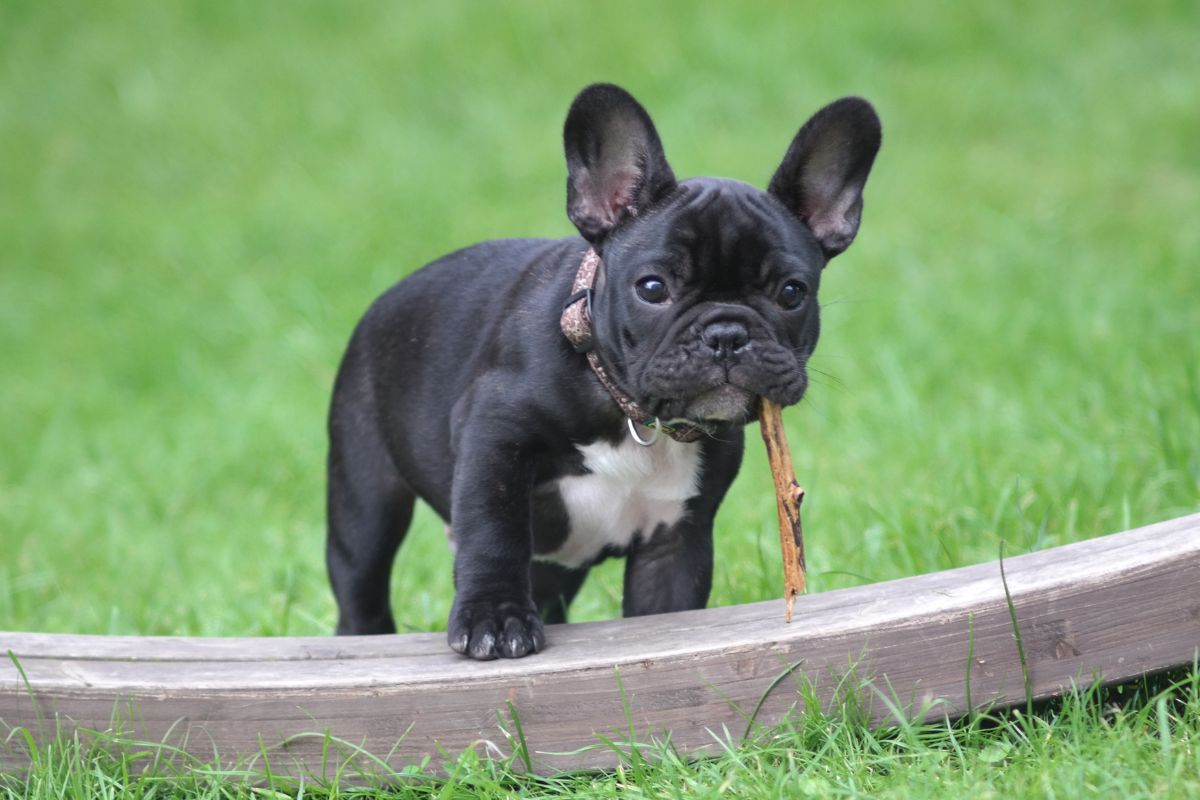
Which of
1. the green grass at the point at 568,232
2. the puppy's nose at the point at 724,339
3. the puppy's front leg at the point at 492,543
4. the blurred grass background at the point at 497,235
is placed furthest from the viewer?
the blurred grass background at the point at 497,235

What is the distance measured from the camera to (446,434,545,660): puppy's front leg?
10.7 feet

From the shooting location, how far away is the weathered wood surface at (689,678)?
3.05m

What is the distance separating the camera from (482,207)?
10.1m

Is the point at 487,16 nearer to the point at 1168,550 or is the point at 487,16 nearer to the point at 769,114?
the point at 769,114

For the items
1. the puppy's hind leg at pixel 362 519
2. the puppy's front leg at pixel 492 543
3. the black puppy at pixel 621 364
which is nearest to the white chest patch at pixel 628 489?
the black puppy at pixel 621 364

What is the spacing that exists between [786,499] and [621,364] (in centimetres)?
46

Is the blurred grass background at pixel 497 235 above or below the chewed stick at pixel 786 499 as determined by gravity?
below

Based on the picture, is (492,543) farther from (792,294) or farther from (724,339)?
(792,294)

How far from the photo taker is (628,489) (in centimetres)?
349

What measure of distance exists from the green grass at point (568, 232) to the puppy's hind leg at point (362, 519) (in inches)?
15.8

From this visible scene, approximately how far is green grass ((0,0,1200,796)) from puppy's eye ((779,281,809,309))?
0.25 metres

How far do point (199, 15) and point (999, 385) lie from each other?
9.06 meters

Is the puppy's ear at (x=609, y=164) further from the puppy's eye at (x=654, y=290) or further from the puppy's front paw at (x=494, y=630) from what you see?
the puppy's front paw at (x=494, y=630)

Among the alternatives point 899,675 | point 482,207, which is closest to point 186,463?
point 482,207
